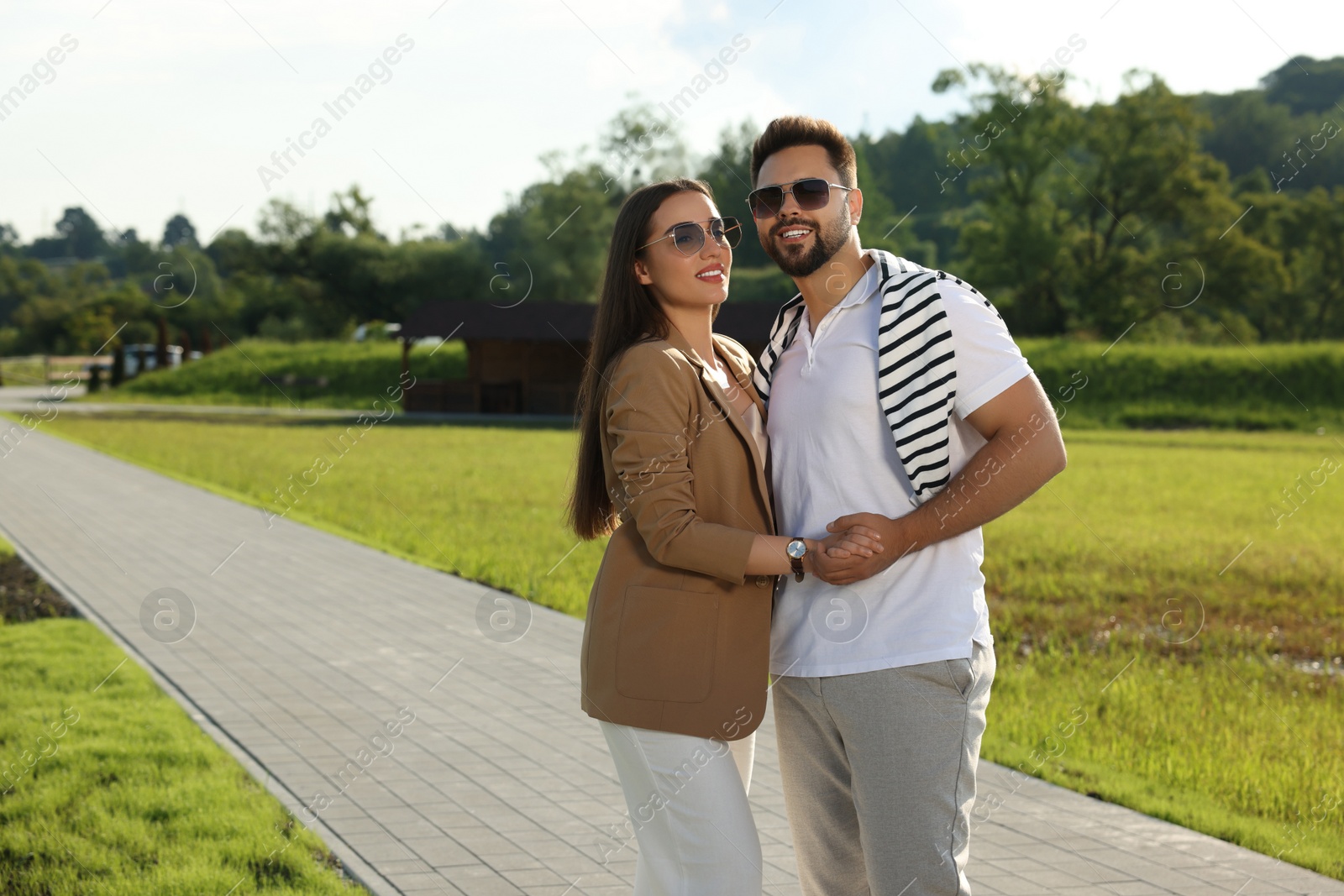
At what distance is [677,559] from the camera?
2629 millimetres

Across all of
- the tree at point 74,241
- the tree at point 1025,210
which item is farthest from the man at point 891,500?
the tree at point 74,241

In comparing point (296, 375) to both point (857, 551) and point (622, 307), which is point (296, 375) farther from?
point (857, 551)

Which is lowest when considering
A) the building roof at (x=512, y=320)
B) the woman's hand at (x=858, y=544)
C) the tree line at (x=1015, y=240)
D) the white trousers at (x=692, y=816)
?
the white trousers at (x=692, y=816)

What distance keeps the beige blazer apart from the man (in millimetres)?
143

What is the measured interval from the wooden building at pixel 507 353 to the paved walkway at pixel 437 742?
31.9m

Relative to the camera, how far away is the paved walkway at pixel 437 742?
14.9 ft

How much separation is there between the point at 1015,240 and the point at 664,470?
56.2 metres

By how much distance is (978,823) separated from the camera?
199 inches

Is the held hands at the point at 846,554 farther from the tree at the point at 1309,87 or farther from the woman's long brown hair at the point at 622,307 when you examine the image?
the tree at the point at 1309,87

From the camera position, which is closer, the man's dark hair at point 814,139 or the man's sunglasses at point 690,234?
the man's sunglasses at point 690,234

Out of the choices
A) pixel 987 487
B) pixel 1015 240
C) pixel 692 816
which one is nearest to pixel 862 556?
pixel 987 487

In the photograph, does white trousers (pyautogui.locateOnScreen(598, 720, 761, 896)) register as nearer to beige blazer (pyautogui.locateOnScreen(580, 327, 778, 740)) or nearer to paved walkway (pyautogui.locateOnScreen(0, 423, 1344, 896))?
beige blazer (pyautogui.locateOnScreen(580, 327, 778, 740))

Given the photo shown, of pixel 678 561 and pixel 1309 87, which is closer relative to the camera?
pixel 678 561

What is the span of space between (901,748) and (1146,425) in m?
42.8
